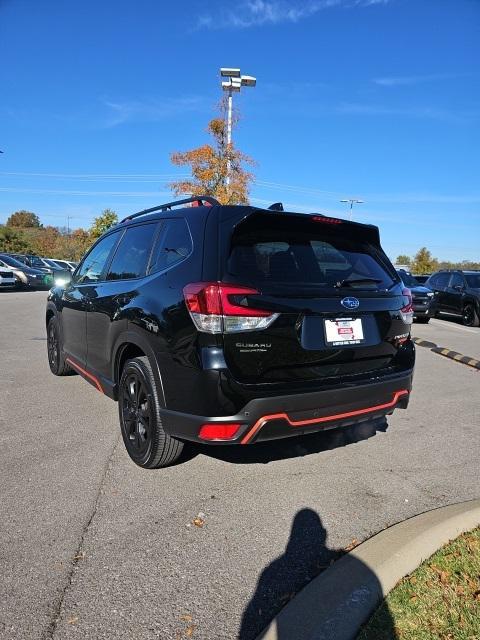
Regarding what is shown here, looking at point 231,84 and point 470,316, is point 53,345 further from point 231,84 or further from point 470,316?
point 231,84

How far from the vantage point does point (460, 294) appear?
620 inches

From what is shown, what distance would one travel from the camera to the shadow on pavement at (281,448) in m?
3.96

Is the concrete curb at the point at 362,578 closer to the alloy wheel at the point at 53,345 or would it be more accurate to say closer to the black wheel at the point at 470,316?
the alloy wheel at the point at 53,345

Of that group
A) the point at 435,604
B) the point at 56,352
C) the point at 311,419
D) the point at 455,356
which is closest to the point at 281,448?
the point at 311,419

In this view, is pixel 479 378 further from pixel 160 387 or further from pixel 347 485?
pixel 160 387

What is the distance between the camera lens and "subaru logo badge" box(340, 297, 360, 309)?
10.6ft

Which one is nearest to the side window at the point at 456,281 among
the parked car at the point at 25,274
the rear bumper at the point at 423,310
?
the rear bumper at the point at 423,310

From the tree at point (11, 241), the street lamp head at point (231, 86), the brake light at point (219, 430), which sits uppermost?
the street lamp head at point (231, 86)

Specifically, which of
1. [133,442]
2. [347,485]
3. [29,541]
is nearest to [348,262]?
[347,485]

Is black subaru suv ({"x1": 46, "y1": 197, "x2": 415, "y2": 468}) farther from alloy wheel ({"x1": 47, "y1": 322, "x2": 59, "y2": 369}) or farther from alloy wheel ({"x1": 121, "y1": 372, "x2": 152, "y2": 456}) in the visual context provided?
alloy wheel ({"x1": 47, "y1": 322, "x2": 59, "y2": 369})

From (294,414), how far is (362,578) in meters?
0.96

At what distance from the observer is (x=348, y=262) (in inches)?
142

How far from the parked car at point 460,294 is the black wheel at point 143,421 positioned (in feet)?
45.3

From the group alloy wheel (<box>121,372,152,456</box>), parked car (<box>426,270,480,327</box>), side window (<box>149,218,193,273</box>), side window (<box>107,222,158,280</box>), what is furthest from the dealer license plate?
parked car (<box>426,270,480,327</box>)
